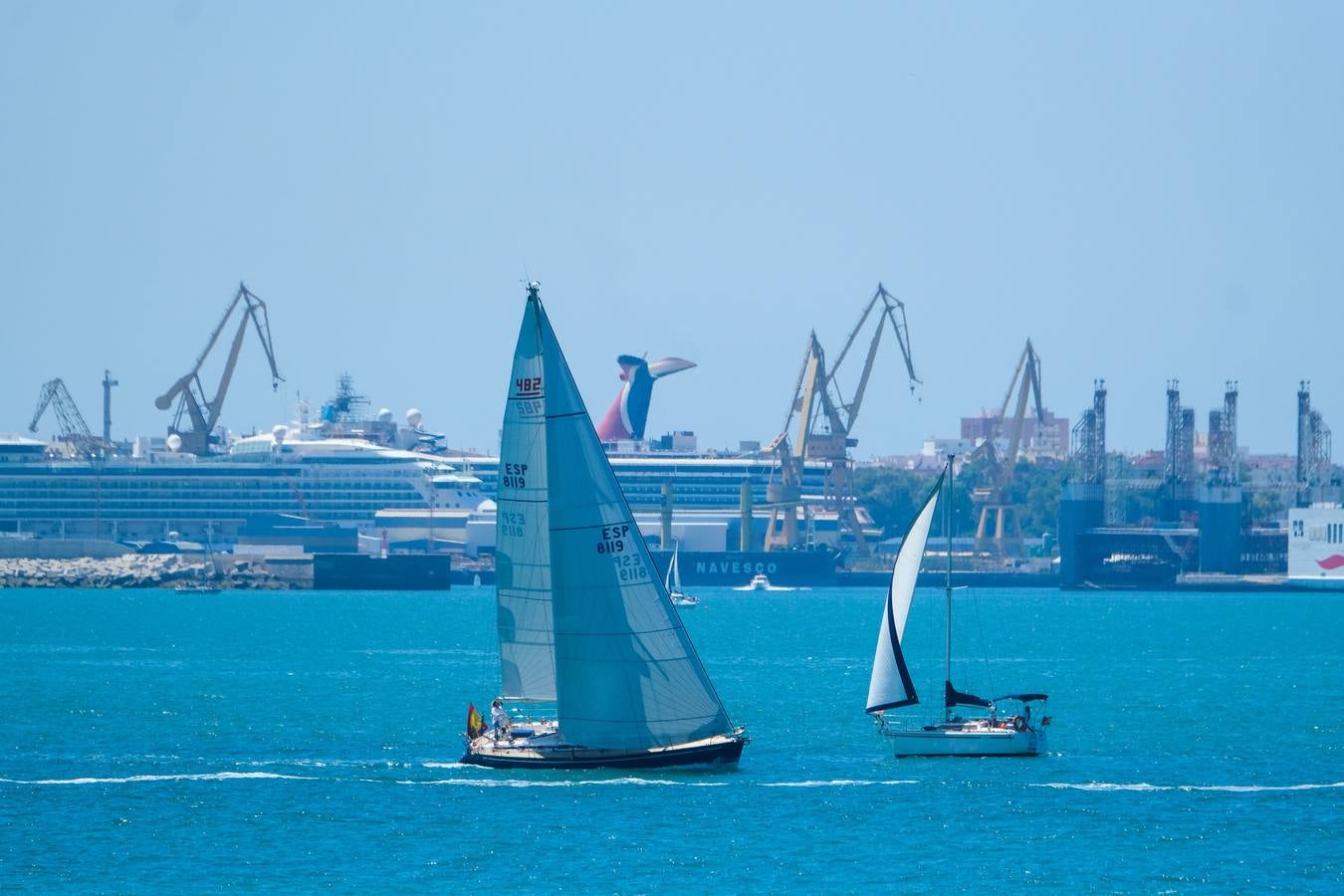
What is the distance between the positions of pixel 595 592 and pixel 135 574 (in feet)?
338

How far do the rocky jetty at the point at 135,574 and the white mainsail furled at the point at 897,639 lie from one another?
93.9m

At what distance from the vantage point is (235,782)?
36375 millimetres

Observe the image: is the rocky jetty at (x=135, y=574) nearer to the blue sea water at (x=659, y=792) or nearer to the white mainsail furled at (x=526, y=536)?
the blue sea water at (x=659, y=792)

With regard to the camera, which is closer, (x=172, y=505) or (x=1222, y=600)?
(x=1222, y=600)

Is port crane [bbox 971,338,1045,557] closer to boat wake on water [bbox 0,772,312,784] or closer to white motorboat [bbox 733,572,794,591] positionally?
white motorboat [bbox 733,572,794,591]

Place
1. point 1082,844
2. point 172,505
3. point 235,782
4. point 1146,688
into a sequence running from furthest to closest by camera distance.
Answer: point 172,505 → point 1146,688 → point 235,782 → point 1082,844

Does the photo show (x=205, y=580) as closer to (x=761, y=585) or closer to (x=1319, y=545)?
(x=761, y=585)

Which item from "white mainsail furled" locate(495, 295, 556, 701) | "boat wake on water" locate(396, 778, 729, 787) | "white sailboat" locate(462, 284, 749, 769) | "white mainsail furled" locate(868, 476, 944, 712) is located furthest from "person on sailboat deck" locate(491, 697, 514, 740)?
"white mainsail furled" locate(868, 476, 944, 712)

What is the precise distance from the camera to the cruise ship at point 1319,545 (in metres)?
136

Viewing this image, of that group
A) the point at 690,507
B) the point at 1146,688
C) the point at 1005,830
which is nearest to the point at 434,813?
the point at 1005,830

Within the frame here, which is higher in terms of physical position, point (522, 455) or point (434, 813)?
point (522, 455)

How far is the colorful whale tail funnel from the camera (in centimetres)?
17362

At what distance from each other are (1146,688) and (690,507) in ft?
326

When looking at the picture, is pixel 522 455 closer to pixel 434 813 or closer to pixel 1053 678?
pixel 434 813
